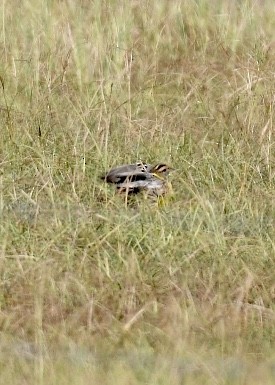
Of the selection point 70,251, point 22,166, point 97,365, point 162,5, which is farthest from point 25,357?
point 162,5

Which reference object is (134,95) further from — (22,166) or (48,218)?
(48,218)

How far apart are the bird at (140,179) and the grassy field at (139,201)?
0.23 ft

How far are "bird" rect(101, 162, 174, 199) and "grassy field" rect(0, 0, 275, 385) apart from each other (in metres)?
0.07

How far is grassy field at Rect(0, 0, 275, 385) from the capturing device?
4148mm

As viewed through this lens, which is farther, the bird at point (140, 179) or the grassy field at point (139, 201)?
the bird at point (140, 179)

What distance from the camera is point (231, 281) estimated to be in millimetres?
4641

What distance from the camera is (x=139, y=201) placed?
18.1 ft

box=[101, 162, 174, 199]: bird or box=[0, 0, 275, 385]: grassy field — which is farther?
box=[101, 162, 174, 199]: bird

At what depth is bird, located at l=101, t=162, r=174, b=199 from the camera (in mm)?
5645

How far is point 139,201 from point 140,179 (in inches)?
10.2

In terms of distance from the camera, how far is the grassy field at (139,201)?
163 inches

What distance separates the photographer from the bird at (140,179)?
18.5ft

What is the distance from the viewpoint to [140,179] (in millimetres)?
5750

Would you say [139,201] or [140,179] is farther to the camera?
[140,179]
